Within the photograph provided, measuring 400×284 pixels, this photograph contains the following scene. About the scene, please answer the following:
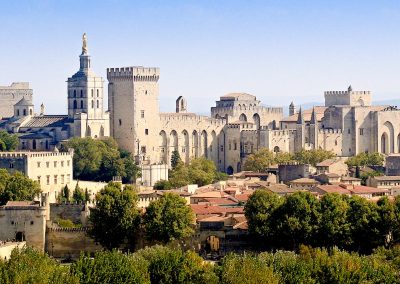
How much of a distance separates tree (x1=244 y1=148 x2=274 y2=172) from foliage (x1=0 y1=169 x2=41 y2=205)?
27.2 meters

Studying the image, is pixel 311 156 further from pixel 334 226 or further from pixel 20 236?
pixel 20 236

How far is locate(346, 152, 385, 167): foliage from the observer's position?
116 meters

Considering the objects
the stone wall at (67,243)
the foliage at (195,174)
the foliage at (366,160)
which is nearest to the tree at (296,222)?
the stone wall at (67,243)

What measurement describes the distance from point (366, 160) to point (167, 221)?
40584 mm

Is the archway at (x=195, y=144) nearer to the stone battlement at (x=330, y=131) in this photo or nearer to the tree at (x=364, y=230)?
the stone battlement at (x=330, y=131)

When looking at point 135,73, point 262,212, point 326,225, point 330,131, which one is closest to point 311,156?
point 330,131

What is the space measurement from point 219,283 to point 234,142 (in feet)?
202

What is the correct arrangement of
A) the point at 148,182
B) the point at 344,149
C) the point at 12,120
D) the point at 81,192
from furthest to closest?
the point at 344,149 → the point at 12,120 → the point at 148,182 → the point at 81,192

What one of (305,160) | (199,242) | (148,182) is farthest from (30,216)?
(305,160)

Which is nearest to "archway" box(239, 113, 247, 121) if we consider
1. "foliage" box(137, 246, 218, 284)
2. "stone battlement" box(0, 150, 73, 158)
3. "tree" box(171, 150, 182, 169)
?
"tree" box(171, 150, 182, 169)

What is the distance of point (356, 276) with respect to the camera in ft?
217

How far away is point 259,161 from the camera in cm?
11588

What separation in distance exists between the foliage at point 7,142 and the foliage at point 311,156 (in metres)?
20.4

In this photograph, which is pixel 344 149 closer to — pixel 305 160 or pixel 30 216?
pixel 305 160
